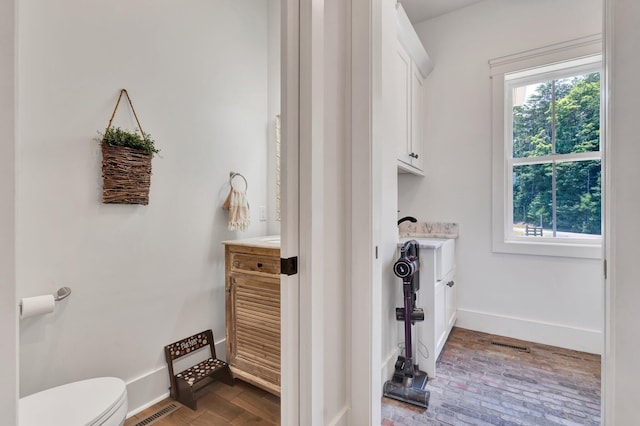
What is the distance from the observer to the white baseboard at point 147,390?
1.67 m

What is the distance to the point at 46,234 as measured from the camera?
4.56 feet

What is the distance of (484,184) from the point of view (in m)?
2.77

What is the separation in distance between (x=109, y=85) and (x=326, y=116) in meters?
1.21

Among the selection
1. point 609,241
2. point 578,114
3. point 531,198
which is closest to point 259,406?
point 609,241

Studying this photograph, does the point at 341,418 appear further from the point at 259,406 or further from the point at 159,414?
the point at 159,414

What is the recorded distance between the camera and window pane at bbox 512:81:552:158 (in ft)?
8.69

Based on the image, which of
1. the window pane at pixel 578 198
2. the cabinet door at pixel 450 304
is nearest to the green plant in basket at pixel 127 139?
the cabinet door at pixel 450 304

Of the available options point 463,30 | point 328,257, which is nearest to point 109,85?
point 328,257

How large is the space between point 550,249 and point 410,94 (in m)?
1.75

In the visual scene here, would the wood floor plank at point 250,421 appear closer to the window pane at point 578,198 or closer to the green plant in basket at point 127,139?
the green plant in basket at point 127,139

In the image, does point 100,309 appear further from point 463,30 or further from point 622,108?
point 463,30

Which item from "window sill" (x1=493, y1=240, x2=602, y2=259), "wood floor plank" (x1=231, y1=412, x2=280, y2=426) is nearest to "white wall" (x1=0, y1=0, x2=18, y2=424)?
"wood floor plank" (x1=231, y1=412, x2=280, y2=426)

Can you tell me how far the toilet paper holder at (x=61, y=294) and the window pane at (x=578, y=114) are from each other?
11.7 ft

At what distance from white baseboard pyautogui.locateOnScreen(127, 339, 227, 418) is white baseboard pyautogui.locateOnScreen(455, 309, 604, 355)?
2499 mm
